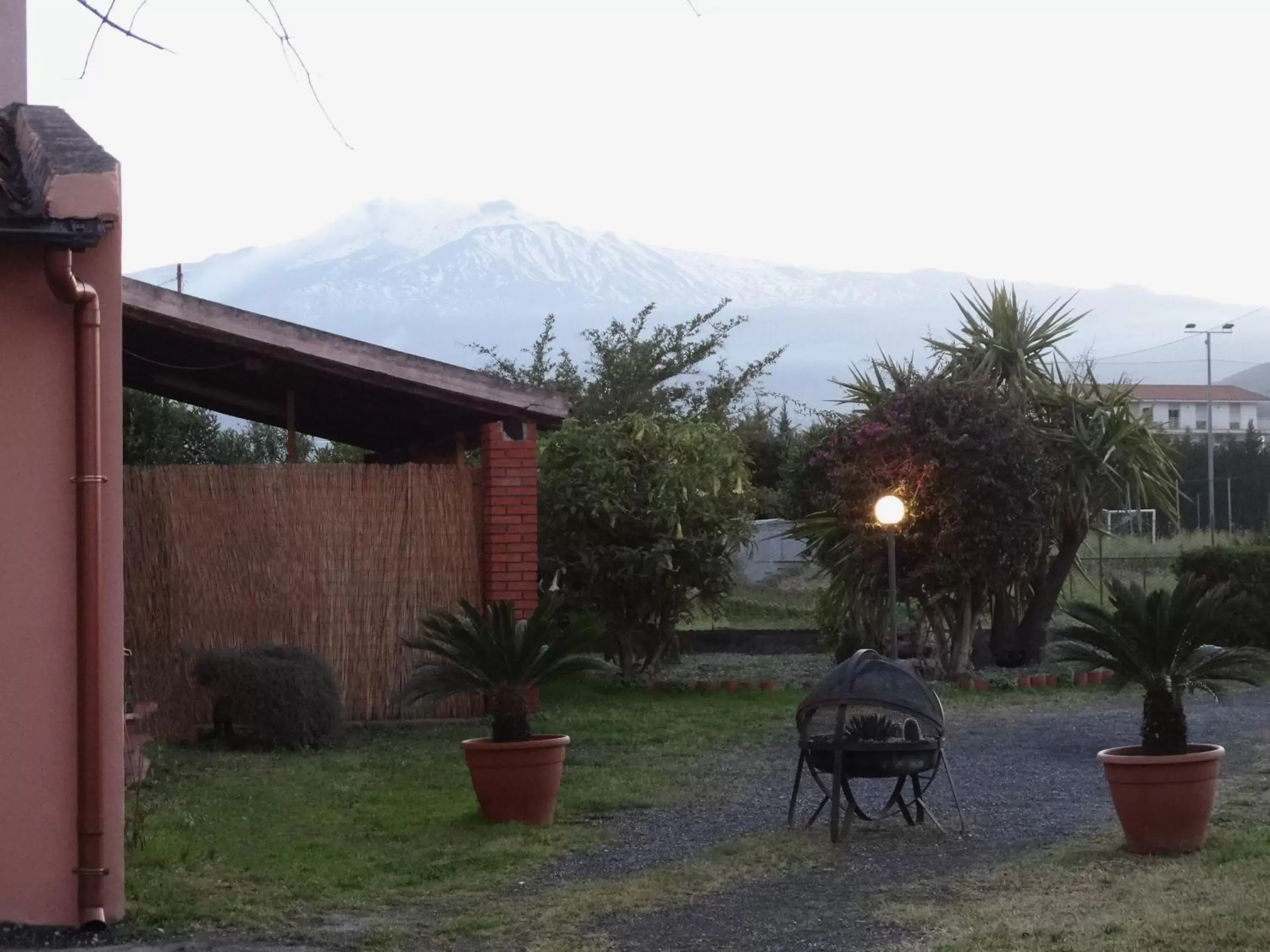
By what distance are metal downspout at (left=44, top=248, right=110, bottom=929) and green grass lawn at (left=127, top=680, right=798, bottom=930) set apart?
0.39 m

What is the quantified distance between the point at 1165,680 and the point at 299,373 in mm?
8529

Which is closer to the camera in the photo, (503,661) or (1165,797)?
(1165,797)

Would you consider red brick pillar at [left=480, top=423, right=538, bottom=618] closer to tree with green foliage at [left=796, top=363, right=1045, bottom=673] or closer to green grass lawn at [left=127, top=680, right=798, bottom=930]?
green grass lawn at [left=127, top=680, right=798, bottom=930]

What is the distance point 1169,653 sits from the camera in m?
7.74

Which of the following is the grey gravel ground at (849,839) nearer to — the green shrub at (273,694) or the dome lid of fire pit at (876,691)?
the dome lid of fire pit at (876,691)

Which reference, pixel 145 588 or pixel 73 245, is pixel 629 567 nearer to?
pixel 145 588

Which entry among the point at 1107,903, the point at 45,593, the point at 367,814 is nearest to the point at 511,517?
the point at 367,814

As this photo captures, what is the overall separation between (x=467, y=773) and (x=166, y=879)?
11.6 feet

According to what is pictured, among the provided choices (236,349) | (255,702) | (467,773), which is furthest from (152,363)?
(467,773)

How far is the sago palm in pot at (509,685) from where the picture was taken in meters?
8.55

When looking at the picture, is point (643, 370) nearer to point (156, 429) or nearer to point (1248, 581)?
point (156, 429)

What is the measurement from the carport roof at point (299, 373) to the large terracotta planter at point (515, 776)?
4.68m

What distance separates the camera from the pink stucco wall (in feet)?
20.5

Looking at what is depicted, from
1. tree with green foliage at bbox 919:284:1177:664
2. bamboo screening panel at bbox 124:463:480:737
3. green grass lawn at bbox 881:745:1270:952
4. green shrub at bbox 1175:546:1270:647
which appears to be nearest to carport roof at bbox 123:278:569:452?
bamboo screening panel at bbox 124:463:480:737
